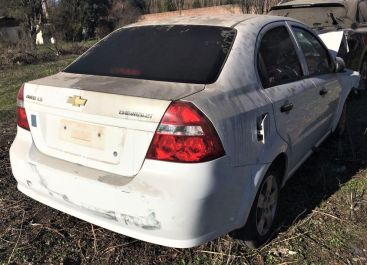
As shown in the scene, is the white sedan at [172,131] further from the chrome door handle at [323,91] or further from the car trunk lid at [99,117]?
the chrome door handle at [323,91]

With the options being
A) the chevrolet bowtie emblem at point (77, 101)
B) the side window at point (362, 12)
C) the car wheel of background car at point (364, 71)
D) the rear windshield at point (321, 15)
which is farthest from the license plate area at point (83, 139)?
the side window at point (362, 12)

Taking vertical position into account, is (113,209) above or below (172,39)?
below

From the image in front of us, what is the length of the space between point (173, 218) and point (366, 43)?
6527mm

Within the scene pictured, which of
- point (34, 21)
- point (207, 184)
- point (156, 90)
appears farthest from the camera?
point (34, 21)

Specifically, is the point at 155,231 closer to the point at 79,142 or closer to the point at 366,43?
the point at 79,142

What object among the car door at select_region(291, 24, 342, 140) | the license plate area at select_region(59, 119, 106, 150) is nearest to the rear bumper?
the license plate area at select_region(59, 119, 106, 150)

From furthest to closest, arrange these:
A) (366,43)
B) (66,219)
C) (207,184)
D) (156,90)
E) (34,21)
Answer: (34,21) < (366,43) < (66,219) < (156,90) < (207,184)

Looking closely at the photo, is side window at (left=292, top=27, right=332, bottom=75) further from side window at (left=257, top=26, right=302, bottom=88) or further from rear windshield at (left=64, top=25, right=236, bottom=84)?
rear windshield at (left=64, top=25, right=236, bottom=84)

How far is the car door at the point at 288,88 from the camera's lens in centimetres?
321

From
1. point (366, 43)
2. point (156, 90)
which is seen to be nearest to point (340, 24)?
point (366, 43)

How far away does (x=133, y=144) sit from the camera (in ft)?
8.45

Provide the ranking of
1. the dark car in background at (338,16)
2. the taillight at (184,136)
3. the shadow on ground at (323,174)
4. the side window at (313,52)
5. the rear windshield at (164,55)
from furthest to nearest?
the dark car in background at (338,16) < the side window at (313,52) < the shadow on ground at (323,174) < the rear windshield at (164,55) < the taillight at (184,136)

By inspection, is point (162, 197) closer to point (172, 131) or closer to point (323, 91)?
point (172, 131)

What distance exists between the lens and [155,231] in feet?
8.47
